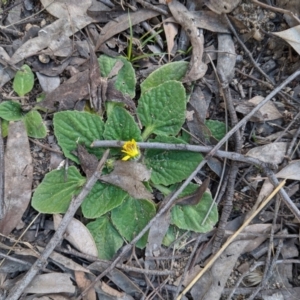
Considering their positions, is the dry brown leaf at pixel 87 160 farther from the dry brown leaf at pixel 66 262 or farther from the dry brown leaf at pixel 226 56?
the dry brown leaf at pixel 226 56

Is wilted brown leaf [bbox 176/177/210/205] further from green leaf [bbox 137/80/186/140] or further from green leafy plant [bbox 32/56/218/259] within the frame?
green leaf [bbox 137/80/186/140]

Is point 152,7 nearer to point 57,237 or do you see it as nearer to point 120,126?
point 120,126

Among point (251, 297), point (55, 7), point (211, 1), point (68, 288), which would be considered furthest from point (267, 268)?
point (55, 7)

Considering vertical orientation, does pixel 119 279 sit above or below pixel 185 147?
below

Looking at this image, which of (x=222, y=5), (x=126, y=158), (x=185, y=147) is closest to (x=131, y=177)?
(x=126, y=158)

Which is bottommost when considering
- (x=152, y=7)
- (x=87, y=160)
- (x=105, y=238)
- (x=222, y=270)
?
(x=222, y=270)

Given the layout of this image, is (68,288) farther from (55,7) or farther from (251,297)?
(55,7)

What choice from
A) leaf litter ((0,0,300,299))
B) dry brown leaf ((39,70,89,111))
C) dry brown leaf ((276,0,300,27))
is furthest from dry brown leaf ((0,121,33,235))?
dry brown leaf ((276,0,300,27))
